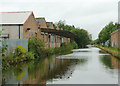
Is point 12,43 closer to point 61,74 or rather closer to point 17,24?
point 17,24

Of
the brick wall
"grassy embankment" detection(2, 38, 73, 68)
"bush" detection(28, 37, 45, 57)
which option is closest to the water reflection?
"grassy embankment" detection(2, 38, 73, 68)

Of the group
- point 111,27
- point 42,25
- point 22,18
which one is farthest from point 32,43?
point 111,27

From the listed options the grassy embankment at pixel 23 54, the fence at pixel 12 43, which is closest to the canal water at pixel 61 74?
the grassy embankment at pixel 23 54

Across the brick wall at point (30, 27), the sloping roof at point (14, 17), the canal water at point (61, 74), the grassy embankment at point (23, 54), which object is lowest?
the canal water at point (61, 74)

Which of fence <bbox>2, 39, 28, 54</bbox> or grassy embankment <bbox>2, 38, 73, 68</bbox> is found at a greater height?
fence <bbox>2, 39, 28, 54</bbox>

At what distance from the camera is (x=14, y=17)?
80.3ft

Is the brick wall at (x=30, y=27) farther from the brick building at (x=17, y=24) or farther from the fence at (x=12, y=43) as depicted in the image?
the fence at (x=12, y=43)

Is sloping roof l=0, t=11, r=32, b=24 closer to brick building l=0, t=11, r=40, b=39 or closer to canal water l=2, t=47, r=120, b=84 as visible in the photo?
brick building l=0, t=11, r=40, b=39

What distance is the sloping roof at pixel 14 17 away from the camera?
918 inches

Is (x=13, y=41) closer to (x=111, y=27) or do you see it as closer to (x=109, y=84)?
(x=109, y=84)

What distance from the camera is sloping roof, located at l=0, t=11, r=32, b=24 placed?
76.5 feet

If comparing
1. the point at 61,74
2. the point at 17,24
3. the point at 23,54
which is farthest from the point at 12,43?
the point at 61,74

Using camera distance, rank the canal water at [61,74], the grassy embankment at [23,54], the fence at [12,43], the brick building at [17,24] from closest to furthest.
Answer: the canal water at [61,74] → the grassy embankment at [23,54] → the fence at [12,43] → the brick building at [17,24]

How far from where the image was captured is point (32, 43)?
20.3 meters
